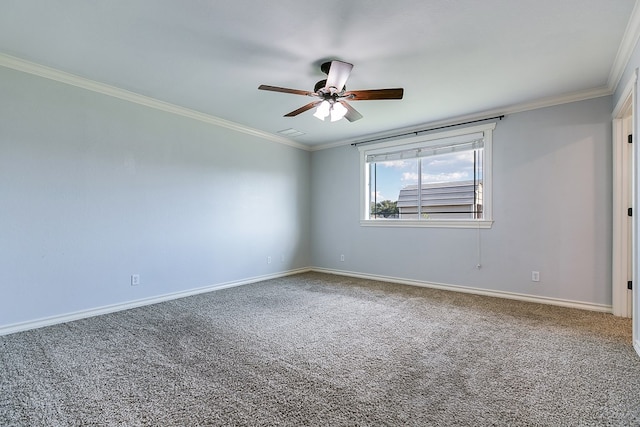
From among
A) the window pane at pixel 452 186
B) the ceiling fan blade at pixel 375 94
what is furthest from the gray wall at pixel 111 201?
the window pane at pixel 452 186

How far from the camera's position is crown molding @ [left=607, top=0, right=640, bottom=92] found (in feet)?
7.06

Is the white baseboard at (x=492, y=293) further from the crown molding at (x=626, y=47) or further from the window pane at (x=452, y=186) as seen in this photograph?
the crown molding at (x=626, y=47)

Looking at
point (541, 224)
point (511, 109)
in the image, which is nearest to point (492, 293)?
point (541, 224)

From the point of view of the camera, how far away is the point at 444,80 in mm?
3156

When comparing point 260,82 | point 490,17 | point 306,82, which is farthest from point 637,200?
point 260,82

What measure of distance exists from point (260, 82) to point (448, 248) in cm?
332

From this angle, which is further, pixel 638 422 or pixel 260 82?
pixel 260 82

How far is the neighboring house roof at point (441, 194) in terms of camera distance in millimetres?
4414

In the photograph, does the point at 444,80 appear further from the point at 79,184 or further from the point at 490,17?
the point at 79,184

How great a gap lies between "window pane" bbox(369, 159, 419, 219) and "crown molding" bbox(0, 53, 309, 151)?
206 centimetres

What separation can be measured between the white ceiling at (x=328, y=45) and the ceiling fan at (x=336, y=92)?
0.19m

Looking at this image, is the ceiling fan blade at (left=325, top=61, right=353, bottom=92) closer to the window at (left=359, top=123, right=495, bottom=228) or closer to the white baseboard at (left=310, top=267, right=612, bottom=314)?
the window at (left=359, top=123, right=495, bottom=228)

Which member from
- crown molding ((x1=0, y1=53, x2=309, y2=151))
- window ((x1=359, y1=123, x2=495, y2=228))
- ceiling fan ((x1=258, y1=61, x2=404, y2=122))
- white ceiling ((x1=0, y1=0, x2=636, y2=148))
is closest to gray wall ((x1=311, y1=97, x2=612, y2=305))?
window ((x1=359, y1=123, x2=495, y2=228))

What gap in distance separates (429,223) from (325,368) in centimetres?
311
